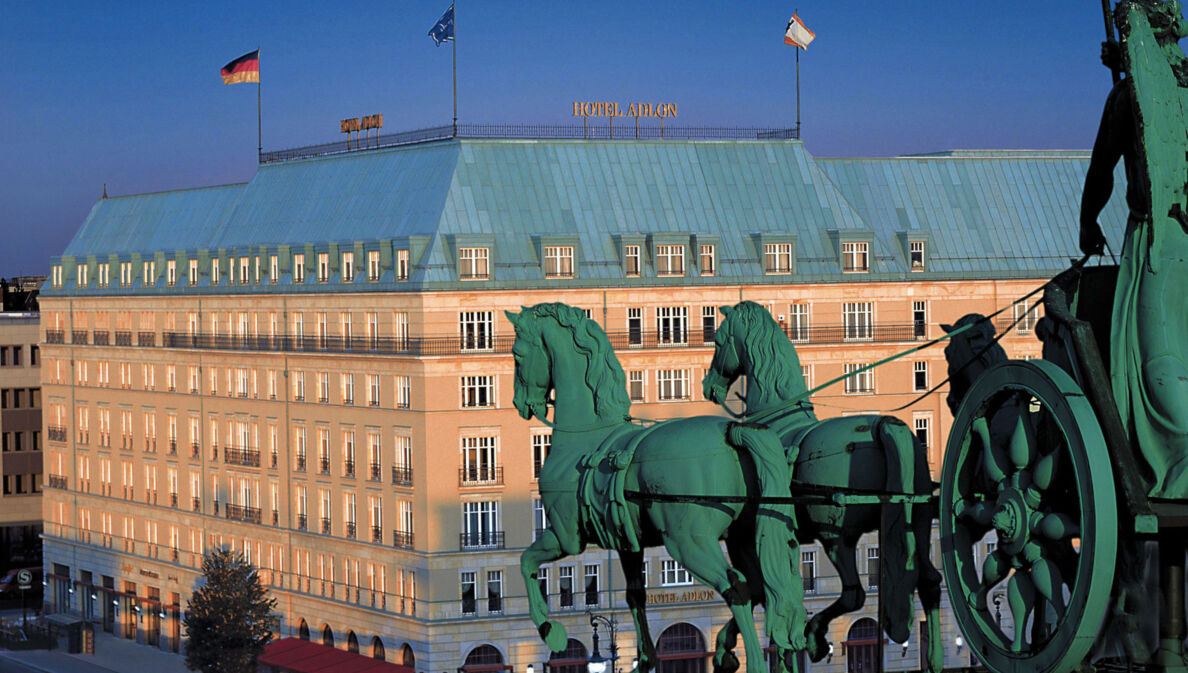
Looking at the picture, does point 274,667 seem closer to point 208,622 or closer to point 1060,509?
point 208,622

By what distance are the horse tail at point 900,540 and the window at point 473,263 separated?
245 ft

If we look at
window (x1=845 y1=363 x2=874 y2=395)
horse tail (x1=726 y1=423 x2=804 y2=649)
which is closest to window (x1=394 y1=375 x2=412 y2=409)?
window (x1=845 y1=363 x2=874 y2=395)

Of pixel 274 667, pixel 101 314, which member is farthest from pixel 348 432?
pixel 101 314

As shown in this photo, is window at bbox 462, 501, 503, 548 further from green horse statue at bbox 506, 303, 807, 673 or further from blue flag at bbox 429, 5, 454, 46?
green horse statue at bbox 506, 303, 807, 673

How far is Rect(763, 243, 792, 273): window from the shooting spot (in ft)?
401

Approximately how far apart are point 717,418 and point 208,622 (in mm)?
73180

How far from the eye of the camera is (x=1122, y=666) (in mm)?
33719

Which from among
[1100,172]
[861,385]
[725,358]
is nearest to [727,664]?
[725,358]

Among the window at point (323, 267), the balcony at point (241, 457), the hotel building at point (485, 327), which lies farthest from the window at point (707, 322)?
the balcony at point (241, 457)

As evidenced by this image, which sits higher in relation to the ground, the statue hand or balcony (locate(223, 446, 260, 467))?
the statue hand

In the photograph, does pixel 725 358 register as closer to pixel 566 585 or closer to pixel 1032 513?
pixel 1032 513

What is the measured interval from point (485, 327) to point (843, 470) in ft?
244

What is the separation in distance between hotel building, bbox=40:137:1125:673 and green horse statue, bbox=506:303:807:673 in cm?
6957

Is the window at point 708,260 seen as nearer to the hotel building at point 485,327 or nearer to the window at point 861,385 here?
the hotel building at point 485,327
